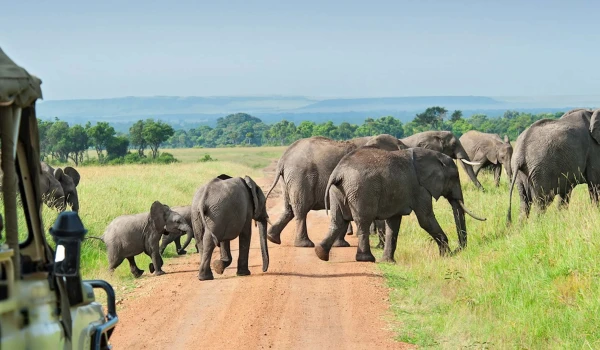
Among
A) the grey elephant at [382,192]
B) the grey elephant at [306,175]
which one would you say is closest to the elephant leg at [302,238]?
the grey elephant at [306,175]

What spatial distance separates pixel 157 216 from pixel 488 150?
55.8ft

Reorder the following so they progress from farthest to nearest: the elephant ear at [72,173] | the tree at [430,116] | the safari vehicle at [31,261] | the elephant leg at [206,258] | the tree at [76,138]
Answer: the tree at [430,116] < the tree at [76,138] < the elephant ear at [72,173] < the elephant leg at [206,258] < the safari vehicle at [31,261]

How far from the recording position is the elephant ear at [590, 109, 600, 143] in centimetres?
1538

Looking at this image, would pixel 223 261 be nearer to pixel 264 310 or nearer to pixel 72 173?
pixel 264 310

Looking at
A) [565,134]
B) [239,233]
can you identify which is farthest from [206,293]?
[565,134]

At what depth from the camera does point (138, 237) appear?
13.0 m

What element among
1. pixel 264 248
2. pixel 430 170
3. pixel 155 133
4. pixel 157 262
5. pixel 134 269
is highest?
pixel 430 170

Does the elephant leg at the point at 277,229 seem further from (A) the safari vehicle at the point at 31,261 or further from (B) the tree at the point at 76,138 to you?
(B) the tree at the point at 76,138

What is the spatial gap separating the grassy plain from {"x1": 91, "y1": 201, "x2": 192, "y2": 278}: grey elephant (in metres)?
0.27

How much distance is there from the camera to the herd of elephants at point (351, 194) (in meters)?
11.8

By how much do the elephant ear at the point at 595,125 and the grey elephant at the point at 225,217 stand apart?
21.3ft

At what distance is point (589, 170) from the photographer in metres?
15.6

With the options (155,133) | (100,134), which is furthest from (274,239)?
(155,133)

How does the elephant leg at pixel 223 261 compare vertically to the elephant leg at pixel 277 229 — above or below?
above
